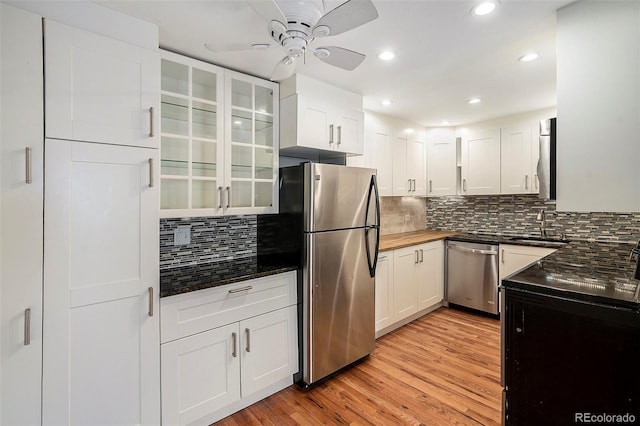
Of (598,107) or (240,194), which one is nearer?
(598,107)

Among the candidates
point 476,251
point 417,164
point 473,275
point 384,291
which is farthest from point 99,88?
point 473,275

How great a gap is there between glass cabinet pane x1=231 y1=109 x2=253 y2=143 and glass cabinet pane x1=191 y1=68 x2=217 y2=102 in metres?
0.19

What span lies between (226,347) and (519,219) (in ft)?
12.3

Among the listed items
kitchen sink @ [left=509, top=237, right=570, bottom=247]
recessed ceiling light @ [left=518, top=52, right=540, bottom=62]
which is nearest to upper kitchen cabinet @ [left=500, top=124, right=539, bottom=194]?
kitchen sink @ [left=509, top=237, right=570, bottom=247]

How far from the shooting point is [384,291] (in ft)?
10.3

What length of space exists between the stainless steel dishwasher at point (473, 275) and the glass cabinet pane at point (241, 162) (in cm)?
279

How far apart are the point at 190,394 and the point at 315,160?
2.23 m

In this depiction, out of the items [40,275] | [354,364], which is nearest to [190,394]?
[40,275]

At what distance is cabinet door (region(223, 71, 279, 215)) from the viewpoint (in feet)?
7.46

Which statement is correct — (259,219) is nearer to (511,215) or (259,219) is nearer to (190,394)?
(190,394)

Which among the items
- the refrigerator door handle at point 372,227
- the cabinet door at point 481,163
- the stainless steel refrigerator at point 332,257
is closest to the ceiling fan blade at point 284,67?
the stainless steel refrigerator at point 332,257

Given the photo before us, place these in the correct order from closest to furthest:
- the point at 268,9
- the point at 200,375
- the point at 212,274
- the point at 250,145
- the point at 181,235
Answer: the point at 268,9 < the point at 200,375 < the point at 212,274 < the point at 181,235 < the point at 250,145

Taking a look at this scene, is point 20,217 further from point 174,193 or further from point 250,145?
point 250,145

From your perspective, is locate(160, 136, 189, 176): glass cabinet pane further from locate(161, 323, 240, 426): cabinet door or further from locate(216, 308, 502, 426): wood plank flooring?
locate(216, 308, 502, 426): wood plank flooring
